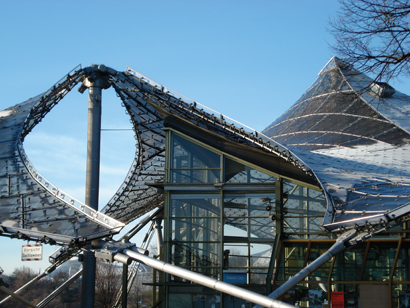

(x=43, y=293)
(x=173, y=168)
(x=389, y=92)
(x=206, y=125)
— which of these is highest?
(x=389, y=92)

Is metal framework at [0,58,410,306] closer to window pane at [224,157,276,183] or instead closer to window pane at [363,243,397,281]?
window pane at [224,157,276,183]

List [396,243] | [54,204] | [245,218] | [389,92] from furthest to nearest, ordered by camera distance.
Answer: [389,92] < [245,218] < [396,243] < [54,204]

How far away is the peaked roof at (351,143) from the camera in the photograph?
19922mm

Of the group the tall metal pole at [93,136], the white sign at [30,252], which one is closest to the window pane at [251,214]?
the tall metal pole at [93,136]

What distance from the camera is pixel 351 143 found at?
29.9m

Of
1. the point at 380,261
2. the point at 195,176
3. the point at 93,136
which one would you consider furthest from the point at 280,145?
the point at 93,136

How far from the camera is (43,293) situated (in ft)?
262

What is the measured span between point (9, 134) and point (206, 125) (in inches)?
371

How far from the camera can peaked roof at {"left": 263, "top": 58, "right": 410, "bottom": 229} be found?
1992 centimetres

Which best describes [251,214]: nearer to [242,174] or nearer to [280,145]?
[242,174]

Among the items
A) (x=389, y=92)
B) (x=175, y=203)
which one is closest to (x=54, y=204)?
(x=175, y=203)

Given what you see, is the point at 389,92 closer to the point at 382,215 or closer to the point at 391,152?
the point at 391,152

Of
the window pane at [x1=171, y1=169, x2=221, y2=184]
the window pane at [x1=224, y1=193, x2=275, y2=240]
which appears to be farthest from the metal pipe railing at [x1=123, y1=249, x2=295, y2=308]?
the window pane at [x1=171, y1=169, x2=221, y2=184]

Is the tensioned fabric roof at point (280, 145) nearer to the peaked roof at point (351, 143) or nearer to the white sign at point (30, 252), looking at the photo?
the peaked roof at point (351, 143)
